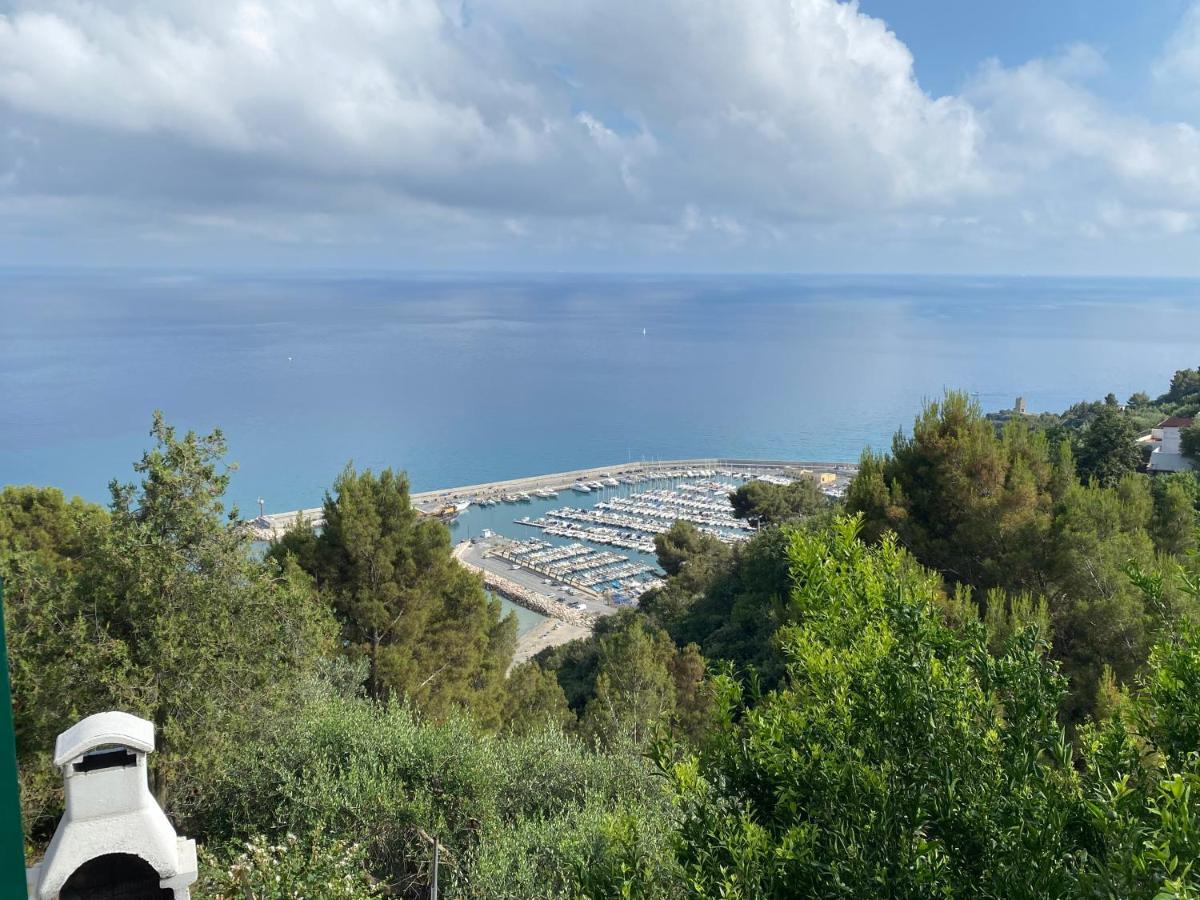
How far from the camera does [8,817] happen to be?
77 cm

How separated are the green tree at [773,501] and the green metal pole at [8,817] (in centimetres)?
2594

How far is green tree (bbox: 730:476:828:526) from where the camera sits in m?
26.6

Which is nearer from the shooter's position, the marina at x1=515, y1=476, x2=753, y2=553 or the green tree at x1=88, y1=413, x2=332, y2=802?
the green tree at x1=88, y1=413, x2=332, y2=802

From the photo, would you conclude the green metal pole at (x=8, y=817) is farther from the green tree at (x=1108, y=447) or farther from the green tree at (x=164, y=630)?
the green tree at (x=1108, y=447)

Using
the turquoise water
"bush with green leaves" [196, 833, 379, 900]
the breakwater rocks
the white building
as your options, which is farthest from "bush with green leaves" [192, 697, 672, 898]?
the breakwater rocks

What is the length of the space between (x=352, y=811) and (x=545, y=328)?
398 ft

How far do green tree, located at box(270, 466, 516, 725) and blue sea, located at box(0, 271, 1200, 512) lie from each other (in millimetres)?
10631

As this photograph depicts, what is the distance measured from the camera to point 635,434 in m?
60.2

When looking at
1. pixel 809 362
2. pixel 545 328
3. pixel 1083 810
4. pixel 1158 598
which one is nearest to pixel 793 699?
pixel 1083 810

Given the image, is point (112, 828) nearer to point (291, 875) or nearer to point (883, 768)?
point (291, 875)

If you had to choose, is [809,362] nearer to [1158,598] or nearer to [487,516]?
[487,516]

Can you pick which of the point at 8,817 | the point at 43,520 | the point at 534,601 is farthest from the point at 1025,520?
the point at 534,601

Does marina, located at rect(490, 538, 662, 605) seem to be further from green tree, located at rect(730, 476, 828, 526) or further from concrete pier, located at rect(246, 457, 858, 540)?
concrete pier, located at rect(246, 457, 858, 540)

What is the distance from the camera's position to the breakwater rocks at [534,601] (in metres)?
28.6
